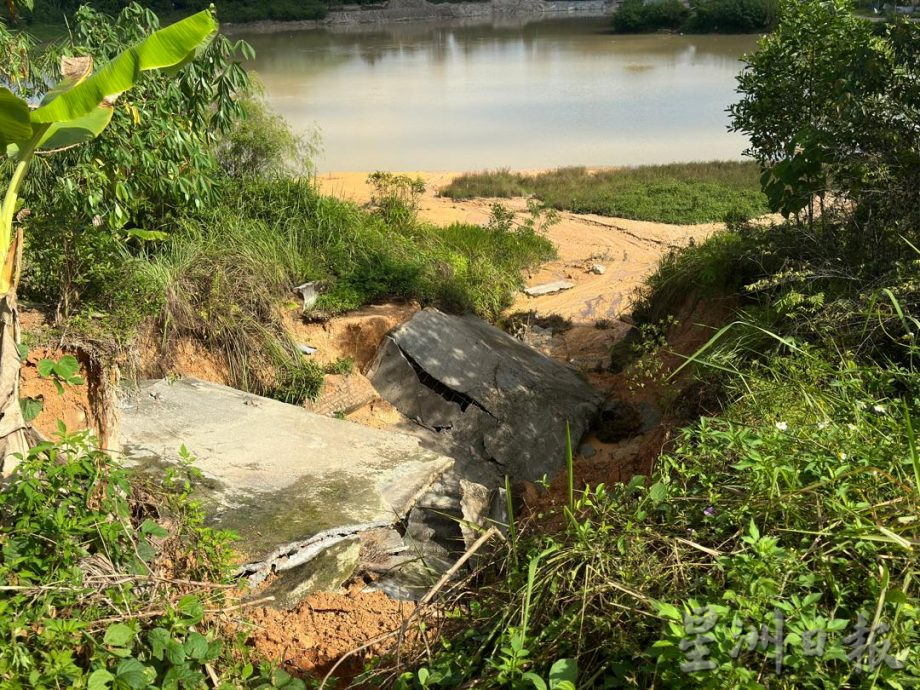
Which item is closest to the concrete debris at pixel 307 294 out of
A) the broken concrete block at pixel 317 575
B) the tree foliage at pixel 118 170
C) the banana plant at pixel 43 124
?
the tree foliage at pixel 118 170

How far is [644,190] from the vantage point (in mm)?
16719

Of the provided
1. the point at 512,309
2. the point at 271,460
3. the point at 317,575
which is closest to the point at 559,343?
the point at 512,309

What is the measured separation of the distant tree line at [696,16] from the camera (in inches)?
1612

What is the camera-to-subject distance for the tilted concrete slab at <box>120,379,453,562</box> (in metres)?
4.54

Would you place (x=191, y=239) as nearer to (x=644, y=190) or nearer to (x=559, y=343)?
(x=559, y=343)

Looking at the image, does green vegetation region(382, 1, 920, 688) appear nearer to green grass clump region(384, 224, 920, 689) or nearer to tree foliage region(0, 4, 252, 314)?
green grass clump region(384, 224, 920, 689)

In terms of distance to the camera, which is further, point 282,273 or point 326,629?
point 282,273

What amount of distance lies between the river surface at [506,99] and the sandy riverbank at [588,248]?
13.8 ft

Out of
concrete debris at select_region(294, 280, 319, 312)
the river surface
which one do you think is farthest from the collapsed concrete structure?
the river surface

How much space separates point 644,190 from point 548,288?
6283mm

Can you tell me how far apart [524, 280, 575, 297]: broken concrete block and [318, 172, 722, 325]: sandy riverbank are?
0.33ft

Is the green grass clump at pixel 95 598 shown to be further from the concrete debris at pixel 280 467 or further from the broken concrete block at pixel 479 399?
the broken concrete block at pixel 479 399

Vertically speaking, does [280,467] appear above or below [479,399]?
above

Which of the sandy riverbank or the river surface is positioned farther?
the river surface
